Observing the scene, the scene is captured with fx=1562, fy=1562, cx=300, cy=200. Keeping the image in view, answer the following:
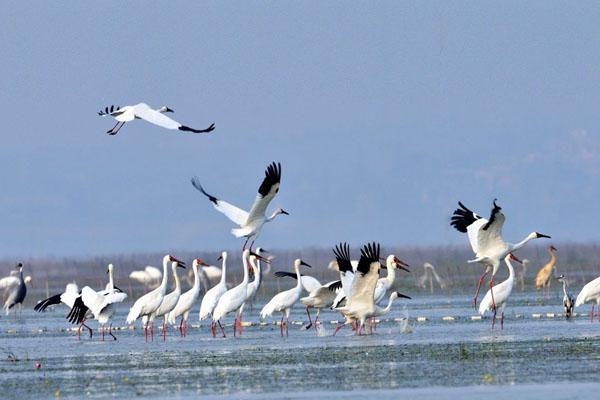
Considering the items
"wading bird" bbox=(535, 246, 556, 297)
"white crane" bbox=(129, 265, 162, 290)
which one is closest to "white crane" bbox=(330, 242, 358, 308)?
"wading bird" bbox=(535, 246, 556, 297)

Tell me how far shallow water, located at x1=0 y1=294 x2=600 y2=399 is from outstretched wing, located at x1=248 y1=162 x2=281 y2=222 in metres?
2.31

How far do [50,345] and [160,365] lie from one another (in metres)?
5.84

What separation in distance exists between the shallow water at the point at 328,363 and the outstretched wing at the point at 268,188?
2.31 meters

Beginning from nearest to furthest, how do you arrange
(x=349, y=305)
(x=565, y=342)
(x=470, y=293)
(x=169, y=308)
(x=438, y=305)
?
(x=565, y=342) < (x=349, y=305) < (x=169, y=308) < (x=438, y=305) < (x=470, y=293)

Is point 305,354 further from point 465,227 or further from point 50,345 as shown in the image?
point 465,227

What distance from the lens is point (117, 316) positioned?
123 ft

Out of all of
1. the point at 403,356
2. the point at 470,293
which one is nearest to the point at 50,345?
the point at 403,356

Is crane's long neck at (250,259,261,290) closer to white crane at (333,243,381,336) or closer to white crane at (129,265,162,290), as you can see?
white crane at (333,243,381,336)

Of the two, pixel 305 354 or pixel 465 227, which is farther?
pixel 465 227

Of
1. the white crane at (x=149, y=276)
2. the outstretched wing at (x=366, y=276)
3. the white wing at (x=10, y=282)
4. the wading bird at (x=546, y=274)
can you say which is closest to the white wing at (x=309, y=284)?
the outstretched wing at (x=366, y=276)

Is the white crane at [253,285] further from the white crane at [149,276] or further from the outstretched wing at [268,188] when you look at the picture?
the white crane at [149,276]

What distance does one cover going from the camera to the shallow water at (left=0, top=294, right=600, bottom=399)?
17016 mm

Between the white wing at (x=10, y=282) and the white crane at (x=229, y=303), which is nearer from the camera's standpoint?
the white crane at (x=229, y=303)

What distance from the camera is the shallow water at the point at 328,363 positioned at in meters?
17.0
